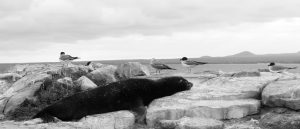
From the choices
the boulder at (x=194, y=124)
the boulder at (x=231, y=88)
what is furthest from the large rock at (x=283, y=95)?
the boulder at (x=194, y=124)

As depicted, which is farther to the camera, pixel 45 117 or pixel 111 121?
pixel 45 117

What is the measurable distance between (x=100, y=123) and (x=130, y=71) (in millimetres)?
7626

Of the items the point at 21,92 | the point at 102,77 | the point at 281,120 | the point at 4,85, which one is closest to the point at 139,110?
the point at 281,120

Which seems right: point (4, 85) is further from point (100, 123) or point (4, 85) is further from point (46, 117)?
point (100, 123)

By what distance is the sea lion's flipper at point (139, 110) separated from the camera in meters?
12.0

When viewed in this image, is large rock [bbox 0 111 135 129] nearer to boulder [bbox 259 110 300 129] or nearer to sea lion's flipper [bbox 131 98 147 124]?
sea lion's flipper [bbox 131 98 147 124]

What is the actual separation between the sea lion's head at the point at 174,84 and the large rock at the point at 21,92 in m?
5.01

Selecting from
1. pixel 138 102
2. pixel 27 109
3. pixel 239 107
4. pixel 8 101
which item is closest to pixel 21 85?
pixel 8 101

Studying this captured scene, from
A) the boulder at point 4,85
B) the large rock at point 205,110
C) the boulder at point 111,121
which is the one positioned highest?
the boulder at point 4,85

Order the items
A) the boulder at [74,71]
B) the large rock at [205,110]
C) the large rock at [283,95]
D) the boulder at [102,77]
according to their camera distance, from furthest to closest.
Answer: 1. the boulder at [74,71]
2. the boulder at [102,77]
3. the large rock at [205,110]
4. the large rock at [283,95]

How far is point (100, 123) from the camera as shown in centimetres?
1110

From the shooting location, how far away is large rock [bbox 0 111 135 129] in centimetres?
1020

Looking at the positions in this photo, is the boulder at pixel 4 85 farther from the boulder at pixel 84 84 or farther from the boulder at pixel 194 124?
the boulder at pixel 194 124

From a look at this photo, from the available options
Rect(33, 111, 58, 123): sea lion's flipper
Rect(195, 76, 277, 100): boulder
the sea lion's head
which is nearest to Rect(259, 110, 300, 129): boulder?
Rect(195, 76, 277, 100): boulder
